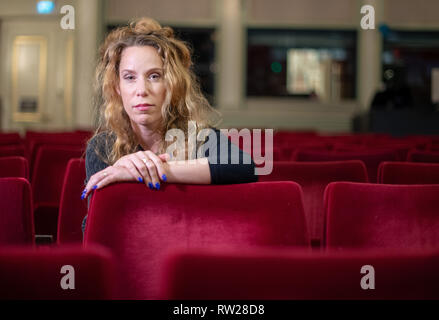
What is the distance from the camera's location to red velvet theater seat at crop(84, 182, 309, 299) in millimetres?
1104

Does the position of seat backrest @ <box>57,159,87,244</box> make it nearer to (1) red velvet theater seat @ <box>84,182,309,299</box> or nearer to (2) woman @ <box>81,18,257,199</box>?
(2) woman @ <box>81,18,257,199</box>

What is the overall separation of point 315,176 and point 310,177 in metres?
0.02

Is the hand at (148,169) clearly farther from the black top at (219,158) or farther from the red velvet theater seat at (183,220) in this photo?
the black top at (219,158)

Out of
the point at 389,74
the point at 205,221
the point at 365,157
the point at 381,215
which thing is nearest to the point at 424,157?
the point at 365,157

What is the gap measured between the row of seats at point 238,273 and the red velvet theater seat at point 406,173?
1.18m

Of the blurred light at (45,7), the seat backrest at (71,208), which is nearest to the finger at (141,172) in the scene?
the seat backrest at (71,208)

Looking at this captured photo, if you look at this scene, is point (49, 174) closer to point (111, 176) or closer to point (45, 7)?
point (111, 176)

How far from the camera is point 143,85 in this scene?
4.77ft

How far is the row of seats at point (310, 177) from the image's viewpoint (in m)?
1.74

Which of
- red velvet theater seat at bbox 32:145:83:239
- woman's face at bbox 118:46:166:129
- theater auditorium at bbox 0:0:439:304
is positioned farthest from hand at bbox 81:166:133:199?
red velvet theater seat at bbox 32:145:83:239

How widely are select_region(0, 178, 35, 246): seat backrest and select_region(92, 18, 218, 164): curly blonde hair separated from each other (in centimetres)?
29

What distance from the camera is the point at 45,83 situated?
32.2ft

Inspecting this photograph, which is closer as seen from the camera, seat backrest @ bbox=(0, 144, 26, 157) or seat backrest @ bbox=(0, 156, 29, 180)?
seat backrest @ bbox=(0, 156, 29, 180)
